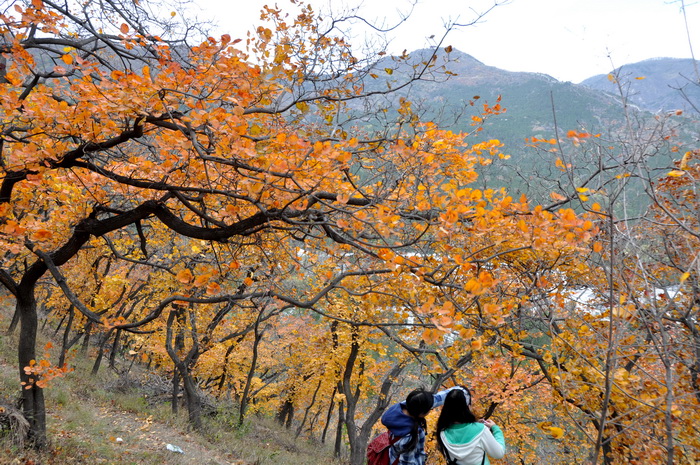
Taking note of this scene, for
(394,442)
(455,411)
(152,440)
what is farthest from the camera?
(152,440)

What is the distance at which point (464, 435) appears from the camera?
3.05 m

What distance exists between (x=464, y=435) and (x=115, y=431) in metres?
8.18

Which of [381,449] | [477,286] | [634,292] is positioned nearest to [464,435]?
[381,449]

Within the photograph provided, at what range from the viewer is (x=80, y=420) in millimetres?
7945

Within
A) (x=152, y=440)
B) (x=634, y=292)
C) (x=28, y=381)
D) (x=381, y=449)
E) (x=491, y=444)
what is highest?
(x=634, y=292)

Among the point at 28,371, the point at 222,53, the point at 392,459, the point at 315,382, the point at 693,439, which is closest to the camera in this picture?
the point at 392,459

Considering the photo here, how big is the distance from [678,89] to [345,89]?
3.15 m

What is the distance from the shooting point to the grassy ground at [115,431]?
588 centimetres

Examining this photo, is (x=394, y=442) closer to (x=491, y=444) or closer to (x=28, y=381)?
(x=491, y=444)

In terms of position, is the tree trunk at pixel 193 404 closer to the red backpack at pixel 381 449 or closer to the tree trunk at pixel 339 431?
the tree trunk at pixel 339 431

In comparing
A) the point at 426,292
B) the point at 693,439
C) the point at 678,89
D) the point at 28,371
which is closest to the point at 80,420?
the point at 28,371

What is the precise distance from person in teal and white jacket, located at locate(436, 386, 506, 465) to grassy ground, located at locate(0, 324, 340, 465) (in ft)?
16.0

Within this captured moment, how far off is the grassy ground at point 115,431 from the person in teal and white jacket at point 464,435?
489cm

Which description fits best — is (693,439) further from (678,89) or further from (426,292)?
(678,89)
